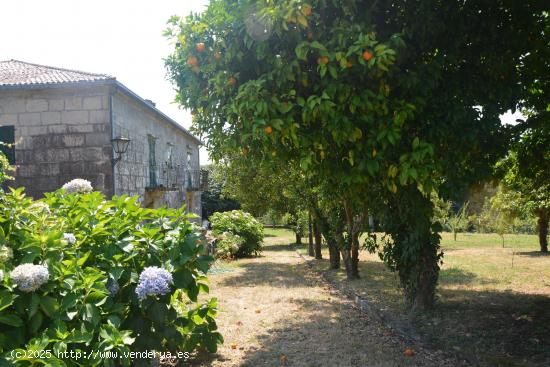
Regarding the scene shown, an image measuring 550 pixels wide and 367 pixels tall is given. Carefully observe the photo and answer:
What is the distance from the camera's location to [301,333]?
246 inches

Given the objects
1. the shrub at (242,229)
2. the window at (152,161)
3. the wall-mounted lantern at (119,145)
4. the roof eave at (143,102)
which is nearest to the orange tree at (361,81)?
the roof eave at (143,102)

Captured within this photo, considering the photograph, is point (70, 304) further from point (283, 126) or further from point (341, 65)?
point (341, 65)

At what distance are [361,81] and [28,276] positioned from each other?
11.8 feet

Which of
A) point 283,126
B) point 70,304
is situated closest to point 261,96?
point 283,126

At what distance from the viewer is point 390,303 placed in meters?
7.91

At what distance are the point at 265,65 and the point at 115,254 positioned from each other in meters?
2.67

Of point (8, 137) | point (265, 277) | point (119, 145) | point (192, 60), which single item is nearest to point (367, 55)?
point (192, 60)

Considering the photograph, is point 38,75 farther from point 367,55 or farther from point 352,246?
point 367,55

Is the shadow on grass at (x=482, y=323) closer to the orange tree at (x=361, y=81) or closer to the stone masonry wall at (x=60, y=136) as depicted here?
the orange tree at (x=361, y=81)

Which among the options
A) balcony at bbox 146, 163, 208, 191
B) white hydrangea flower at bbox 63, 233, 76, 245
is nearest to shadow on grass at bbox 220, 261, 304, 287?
balcony at bbox 146, 163, 208, 191

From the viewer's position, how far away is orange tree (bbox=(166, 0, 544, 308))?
462cm

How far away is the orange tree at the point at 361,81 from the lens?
15.1ft

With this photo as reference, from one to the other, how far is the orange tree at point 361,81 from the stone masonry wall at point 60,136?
624 cm

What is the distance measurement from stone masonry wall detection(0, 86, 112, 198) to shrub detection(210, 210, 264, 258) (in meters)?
8.64
